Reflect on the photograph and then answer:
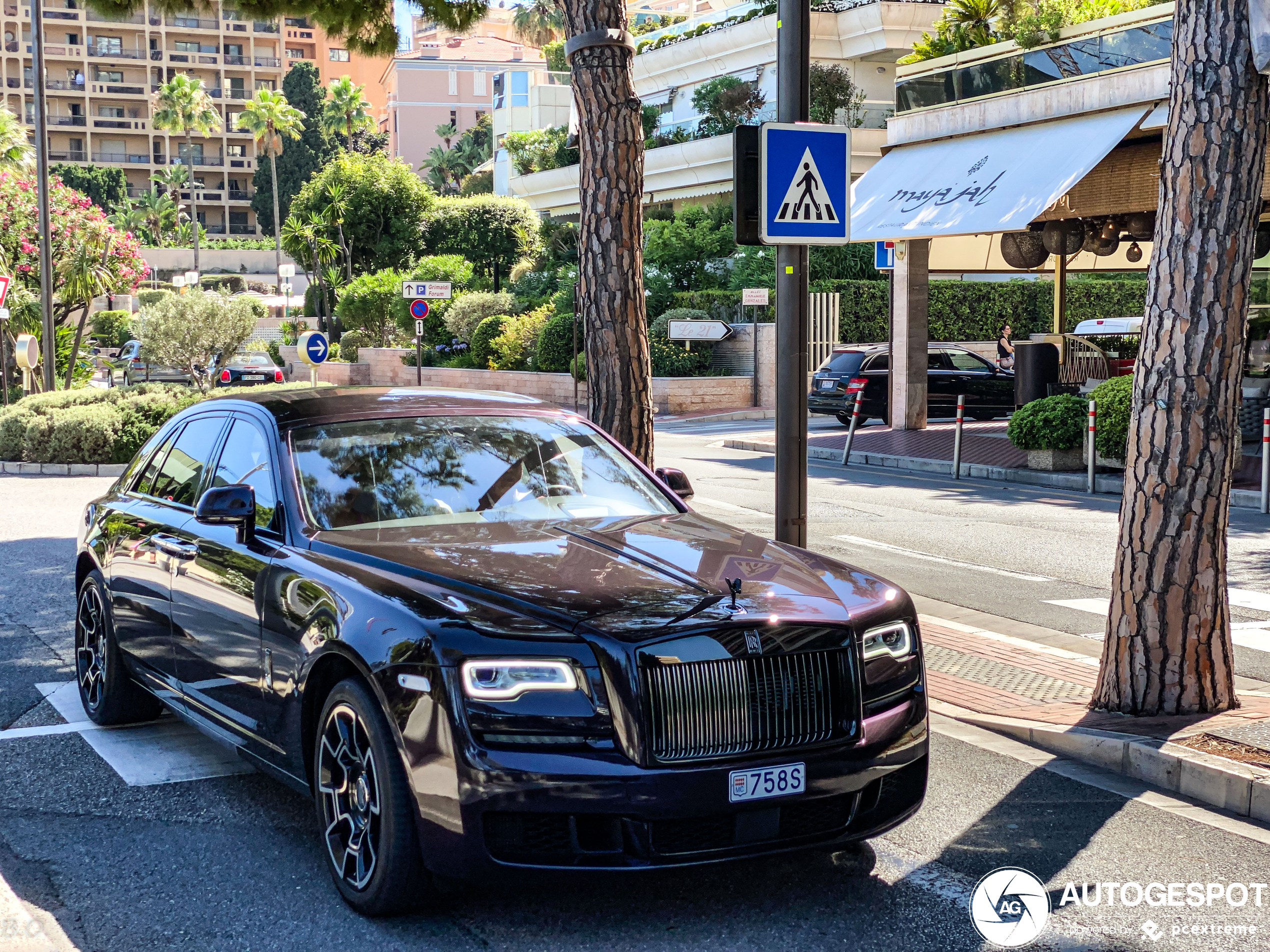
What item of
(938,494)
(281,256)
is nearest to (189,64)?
(281,256)

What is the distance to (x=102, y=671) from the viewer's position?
6.40 metres

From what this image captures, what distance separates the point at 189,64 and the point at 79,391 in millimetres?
93563

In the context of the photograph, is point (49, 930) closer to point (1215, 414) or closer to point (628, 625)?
point (628, 625)

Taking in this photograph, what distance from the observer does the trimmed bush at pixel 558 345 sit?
36.1 m

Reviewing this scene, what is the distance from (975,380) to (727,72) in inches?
860

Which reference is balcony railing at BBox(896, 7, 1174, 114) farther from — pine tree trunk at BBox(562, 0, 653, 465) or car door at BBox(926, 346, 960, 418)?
pine tree trunk at BBox(562, 0, 653, 465)

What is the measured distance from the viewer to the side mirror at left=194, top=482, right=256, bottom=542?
491 cm

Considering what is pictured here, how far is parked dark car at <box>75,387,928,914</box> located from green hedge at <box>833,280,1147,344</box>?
101 feet

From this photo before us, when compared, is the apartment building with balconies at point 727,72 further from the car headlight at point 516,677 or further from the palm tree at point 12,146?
the car headlight at point 516,677

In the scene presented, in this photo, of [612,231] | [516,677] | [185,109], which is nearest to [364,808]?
[516,677]

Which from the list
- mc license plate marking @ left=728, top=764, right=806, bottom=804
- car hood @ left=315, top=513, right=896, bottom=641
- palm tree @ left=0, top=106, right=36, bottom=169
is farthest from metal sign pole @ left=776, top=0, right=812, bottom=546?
palm tree @ left=0, top=106, right=36, bottom=169

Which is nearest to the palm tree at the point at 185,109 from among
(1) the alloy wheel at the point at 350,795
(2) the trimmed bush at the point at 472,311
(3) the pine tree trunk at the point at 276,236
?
(3) the pine tree trunk at the point at 276,236

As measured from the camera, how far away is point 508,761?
12.4ft

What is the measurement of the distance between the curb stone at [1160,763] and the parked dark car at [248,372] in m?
24.9
